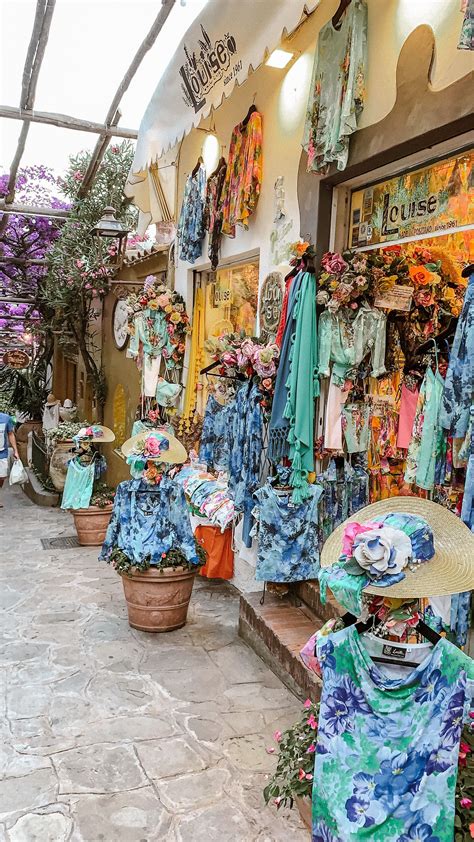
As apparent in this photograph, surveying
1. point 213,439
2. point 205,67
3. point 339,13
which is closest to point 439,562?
point 339,13

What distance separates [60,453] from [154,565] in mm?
5645

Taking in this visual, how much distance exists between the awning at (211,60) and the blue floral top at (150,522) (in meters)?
3.05

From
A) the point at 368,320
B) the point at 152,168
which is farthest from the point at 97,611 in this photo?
the point at 152,168

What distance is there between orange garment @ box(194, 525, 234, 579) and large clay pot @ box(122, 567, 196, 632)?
43.9 inches

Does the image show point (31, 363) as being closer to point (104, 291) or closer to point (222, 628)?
point (104, 291)

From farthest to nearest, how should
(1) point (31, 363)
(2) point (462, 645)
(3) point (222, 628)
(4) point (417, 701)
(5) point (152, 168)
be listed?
(1) point (31, 363) < (5) point (152, 168) < (3) point (222, 628) < (2) point (462, 645) < (4) point (417, 701)

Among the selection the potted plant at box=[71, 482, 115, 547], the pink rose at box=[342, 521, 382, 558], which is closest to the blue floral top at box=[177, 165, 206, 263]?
the potted plant at box=[71, 482, 115, 547]

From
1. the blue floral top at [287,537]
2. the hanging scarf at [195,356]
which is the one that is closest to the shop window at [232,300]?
the hanging scarf at [195,356]

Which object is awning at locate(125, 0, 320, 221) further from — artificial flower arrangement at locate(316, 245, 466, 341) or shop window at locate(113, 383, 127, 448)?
shop window at locate(113, 383, 127, 448)

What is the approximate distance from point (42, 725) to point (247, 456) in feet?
8.42

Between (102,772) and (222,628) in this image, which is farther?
(222,628)

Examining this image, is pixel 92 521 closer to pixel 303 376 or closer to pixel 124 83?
pixel 303 376

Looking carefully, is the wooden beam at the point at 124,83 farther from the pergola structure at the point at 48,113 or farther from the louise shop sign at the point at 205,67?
the louise shop sign at the point at 205,67

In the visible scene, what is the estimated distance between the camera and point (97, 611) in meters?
5.82
